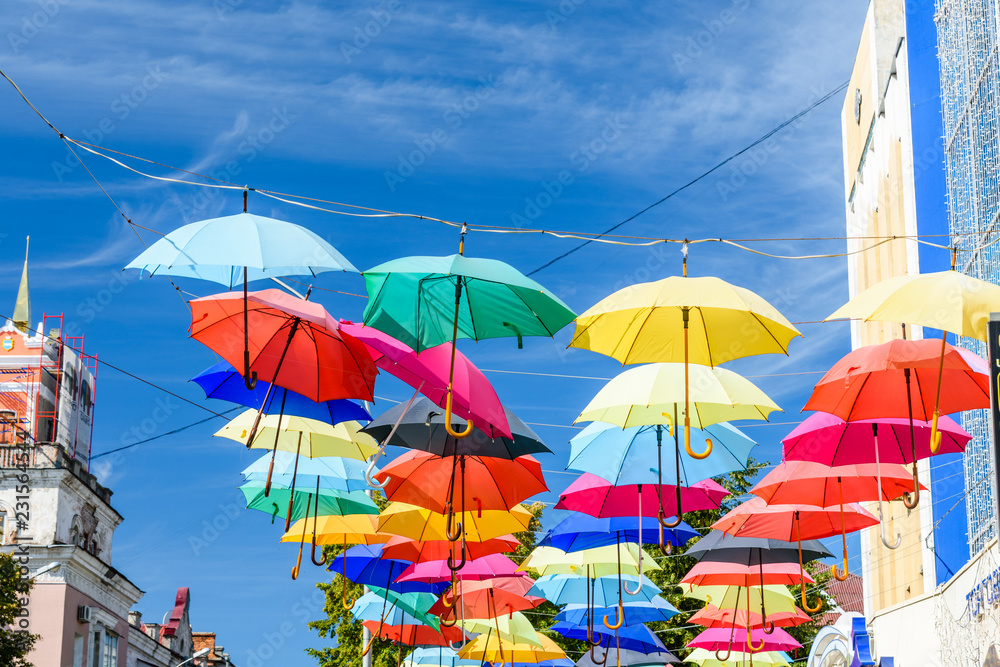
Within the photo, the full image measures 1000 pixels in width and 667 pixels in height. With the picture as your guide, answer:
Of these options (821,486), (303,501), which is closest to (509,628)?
(303,501)

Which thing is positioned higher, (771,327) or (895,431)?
(771,327)

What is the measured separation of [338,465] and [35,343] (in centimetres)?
2807

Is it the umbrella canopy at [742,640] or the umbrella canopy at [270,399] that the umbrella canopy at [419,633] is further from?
the umbrella canopy at [270,399]

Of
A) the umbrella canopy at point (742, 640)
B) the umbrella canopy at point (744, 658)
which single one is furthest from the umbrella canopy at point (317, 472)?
the umbrella canopy at point (744, 658)

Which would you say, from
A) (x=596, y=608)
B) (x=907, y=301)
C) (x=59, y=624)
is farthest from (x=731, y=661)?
(x=59, y=624)

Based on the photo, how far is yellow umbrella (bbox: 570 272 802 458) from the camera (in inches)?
365

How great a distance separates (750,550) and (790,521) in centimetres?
124

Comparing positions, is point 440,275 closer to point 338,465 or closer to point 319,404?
point 319,404

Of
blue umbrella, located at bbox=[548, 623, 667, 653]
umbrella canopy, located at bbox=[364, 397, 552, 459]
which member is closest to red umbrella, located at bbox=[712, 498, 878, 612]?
umbrella canopy, located at bbox=[364, 397, 552, 459]

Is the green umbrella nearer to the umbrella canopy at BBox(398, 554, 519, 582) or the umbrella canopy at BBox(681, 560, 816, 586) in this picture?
the umbrella canopy at BBox(398, 554, 519, 582)

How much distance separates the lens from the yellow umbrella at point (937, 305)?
8344mm

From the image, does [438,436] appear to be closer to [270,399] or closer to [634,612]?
[270,399]

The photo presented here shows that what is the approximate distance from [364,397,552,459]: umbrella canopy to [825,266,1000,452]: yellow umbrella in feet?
11.1

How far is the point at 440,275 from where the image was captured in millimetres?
9141
